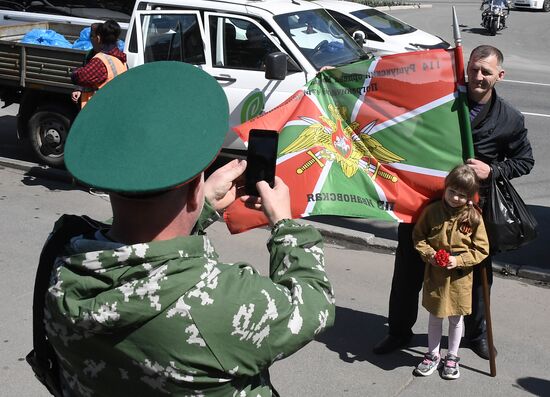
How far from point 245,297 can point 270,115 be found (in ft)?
10.4

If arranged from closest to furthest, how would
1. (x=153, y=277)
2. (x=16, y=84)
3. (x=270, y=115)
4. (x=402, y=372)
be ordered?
(x=153, y=277)
(x=270, y=115)
(x=402, y=372)
(x=16, y=84)

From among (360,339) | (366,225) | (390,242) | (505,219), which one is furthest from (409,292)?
(366,225)

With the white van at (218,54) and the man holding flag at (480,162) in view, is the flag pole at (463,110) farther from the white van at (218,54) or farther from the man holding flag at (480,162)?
the white van at (218,54)

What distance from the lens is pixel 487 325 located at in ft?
17.1

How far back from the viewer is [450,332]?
5199mm

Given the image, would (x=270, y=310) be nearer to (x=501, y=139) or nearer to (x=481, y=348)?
(x=501, y=139)

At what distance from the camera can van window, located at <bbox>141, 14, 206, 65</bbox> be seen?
910 cm

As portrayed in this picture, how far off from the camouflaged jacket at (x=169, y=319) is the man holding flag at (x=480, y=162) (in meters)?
3.24

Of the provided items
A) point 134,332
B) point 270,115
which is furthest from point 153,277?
point 270,115

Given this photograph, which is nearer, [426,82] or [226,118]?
[226,118]

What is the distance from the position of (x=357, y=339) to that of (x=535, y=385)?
1.21 m

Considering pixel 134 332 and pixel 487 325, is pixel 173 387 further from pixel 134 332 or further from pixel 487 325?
pixel 487 325

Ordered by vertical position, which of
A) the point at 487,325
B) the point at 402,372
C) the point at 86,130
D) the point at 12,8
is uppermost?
the point at 86,130

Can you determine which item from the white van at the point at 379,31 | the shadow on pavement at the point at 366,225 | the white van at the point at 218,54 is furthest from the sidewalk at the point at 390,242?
the white van at the point at 379,31
